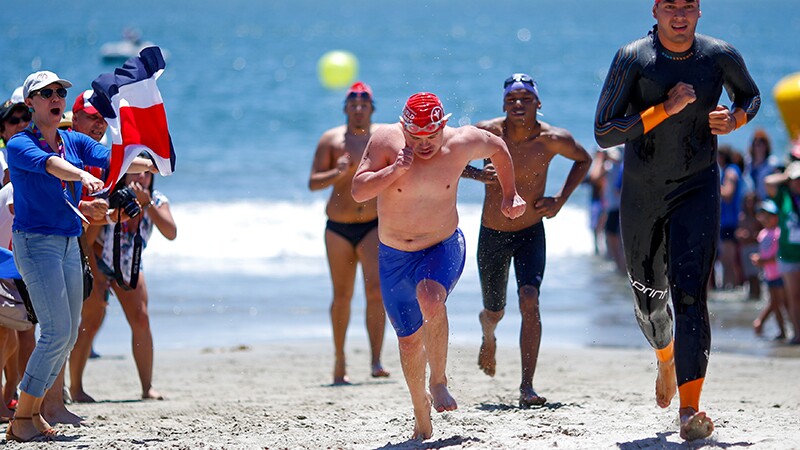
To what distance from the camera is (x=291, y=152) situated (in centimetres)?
2781

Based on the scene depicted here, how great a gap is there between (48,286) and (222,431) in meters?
1.35

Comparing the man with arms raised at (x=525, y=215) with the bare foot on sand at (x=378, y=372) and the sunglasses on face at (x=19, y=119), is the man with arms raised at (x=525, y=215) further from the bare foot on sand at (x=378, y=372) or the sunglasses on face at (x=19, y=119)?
the sunglasses on face at (x=19, y=119)

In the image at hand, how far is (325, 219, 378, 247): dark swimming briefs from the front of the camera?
8.74 m

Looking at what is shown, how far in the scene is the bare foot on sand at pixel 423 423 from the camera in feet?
19.1

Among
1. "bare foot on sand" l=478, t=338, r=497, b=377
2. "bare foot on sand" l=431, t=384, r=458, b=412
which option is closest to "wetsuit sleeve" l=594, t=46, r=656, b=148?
"bare foot on sand" l=431, t=384, r=458, b=412

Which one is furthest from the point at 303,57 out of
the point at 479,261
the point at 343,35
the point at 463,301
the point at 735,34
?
the point at 479,261

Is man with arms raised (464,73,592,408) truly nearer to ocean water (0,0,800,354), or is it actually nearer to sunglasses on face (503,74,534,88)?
sunglasses on face (503,74,534,88)

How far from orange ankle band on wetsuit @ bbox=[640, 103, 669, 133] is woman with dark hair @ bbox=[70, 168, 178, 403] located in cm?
339

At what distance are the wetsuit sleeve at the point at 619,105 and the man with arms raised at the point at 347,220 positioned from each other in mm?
3258

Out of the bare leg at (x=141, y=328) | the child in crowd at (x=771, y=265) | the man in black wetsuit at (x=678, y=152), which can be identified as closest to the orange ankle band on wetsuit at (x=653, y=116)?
the man in black wetsuit at (x=678, y=152)

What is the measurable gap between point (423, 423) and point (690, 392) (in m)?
1.35

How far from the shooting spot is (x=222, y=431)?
650 cm

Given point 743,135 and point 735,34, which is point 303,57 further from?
point 735,34

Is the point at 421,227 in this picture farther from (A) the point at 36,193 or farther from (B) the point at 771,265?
(B) the point at 771,265
